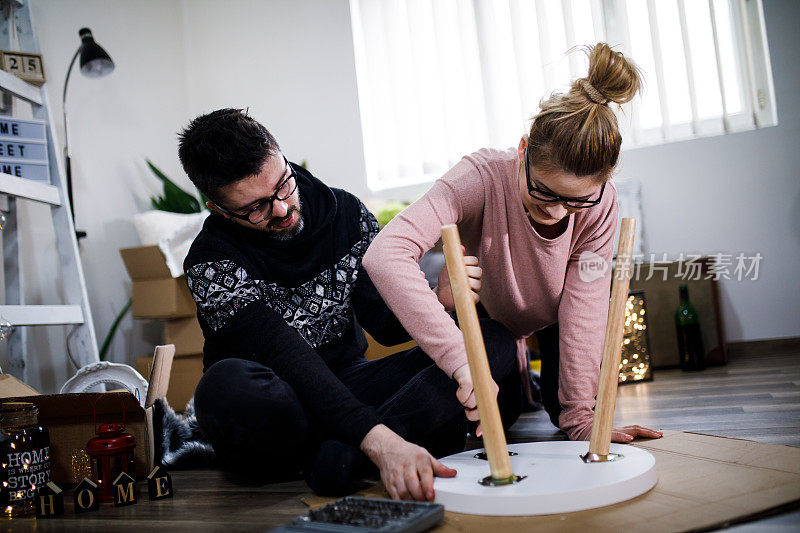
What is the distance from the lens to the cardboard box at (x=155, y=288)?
264 centimetres

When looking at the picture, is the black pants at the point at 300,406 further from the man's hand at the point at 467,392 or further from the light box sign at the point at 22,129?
the light box sign at the point at 22,129

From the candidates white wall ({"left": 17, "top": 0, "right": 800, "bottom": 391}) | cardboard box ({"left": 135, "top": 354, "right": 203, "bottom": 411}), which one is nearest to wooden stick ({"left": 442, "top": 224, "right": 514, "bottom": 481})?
cardboard box ({"left": 135, "top": 354, "right": 203, "bottom": 411})

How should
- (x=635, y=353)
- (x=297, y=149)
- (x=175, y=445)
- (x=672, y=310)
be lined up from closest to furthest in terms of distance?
(x=175, y=445) → (x=635, y=353) → (x=672, y=310) → (x=297, y=149)

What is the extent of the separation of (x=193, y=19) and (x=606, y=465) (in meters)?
3.94

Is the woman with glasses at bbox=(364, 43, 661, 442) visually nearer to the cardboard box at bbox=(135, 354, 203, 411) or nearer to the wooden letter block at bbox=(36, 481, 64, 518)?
the wooden letter block at bbox=(36, 481, 64, 518)

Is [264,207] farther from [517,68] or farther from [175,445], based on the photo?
[517,68]

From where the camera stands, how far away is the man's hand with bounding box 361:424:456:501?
3.10 ft

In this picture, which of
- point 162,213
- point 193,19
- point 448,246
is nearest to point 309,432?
point 448,246

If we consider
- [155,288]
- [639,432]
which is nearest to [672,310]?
[639,432]

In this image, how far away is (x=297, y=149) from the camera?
3832 millimetres

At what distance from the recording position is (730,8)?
9.78ft

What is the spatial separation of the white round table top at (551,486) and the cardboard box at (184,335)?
6.21 feet

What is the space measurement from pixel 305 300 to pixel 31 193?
1211 mm

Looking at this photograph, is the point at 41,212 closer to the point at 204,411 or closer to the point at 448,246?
the point at 204,411
